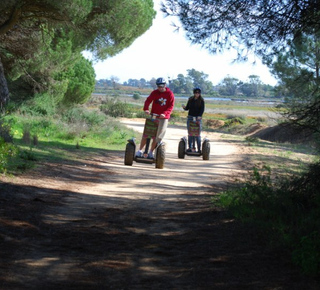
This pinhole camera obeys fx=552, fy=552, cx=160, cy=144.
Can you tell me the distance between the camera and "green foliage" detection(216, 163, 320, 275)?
5.93 meters

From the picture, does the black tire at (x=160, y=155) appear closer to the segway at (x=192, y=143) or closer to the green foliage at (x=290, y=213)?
the segway at (x=192, y=143)

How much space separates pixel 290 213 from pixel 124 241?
2501 millimetres

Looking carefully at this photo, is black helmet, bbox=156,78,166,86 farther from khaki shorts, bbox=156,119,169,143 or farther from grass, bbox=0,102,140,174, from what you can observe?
grass, bbox=0,102,140,174

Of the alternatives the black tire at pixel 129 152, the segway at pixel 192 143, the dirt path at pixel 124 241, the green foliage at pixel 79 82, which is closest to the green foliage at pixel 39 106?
the green foliage at pixel 79 82

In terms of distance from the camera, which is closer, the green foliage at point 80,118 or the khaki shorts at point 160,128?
the khaki shorts at point 160,128

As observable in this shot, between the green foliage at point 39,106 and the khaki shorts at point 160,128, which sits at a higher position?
the green foliage at point 39,106

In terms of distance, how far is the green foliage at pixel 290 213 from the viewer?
5934 mm

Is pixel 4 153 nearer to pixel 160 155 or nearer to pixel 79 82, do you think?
pixel 160 155

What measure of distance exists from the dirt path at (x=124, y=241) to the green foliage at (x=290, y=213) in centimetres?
19

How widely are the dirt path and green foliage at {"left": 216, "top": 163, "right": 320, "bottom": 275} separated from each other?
0.64 ft

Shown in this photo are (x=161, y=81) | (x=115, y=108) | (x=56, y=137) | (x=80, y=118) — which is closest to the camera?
(x=161, y=81)

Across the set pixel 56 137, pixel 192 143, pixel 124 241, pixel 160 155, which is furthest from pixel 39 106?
pixel 124 241

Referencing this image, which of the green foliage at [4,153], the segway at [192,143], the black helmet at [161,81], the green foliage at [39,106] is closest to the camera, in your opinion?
the green foliage at [4,153]

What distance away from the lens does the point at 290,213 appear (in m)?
8.05
